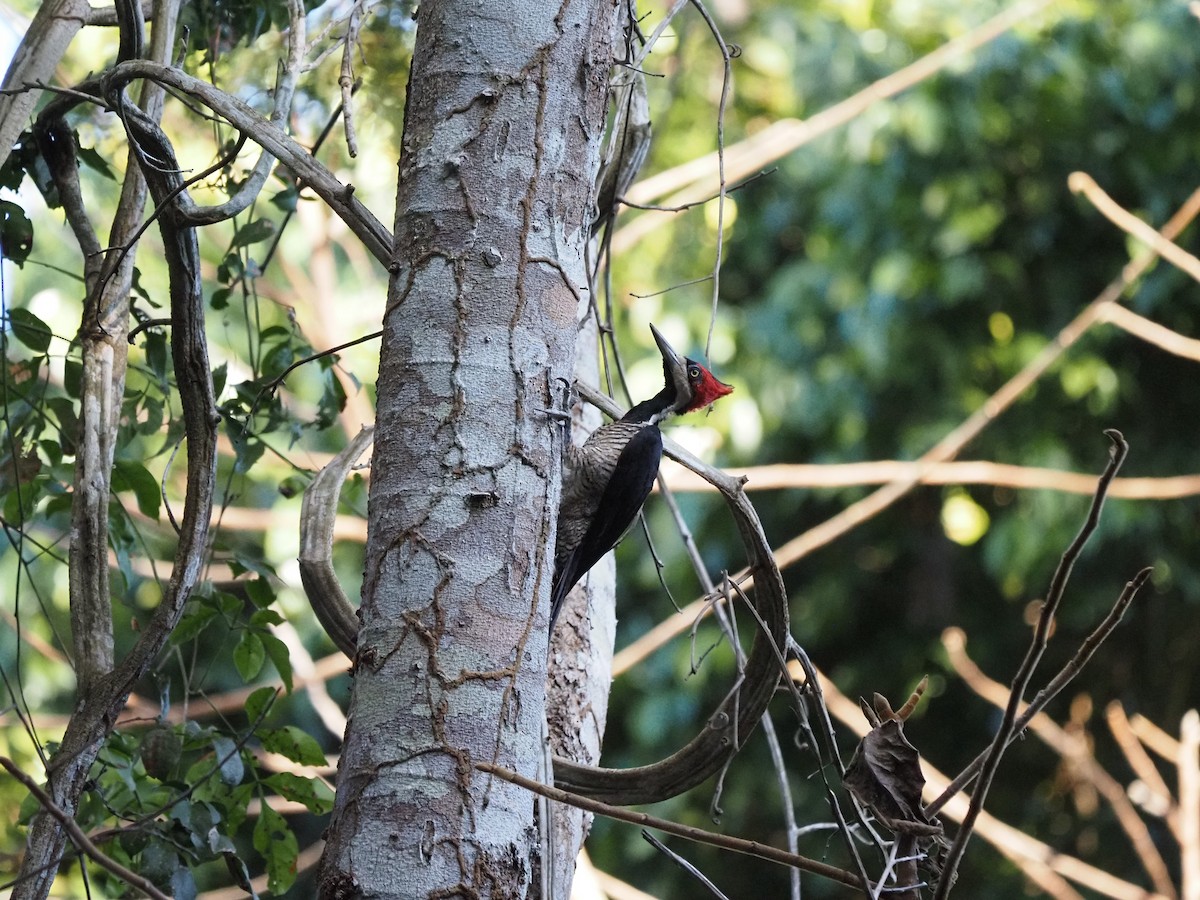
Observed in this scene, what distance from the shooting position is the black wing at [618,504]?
2285 millimetres

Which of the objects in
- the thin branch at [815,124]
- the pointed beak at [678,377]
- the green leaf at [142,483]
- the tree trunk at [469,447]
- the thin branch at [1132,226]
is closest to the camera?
the tree trunk at [469,447]

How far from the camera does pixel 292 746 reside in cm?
213

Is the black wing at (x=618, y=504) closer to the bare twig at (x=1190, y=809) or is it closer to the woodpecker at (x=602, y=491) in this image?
the woodpecker at (x=602, y=491)

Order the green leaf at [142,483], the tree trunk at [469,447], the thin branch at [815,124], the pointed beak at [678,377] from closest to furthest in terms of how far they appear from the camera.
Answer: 1. the tree trunk at [469,447]
2. the green leaf at [142,483]
3. the pointed beak at [678,377]
4. the thin branch at [815,124]

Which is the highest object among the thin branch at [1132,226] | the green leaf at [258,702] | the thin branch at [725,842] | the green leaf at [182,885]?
the thin branch at [1132,226]

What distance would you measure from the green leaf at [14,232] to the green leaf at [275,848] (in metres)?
1.05

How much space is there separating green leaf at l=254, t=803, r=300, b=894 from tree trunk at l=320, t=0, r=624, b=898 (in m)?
0.89

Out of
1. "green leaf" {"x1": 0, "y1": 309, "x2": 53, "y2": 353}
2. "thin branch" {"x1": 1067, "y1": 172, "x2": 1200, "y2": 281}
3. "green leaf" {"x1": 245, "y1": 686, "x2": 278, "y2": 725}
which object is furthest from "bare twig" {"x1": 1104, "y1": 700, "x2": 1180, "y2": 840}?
"green leaf" {"x1": 0, "y1": 309, "x2": 53, "y2": 353}

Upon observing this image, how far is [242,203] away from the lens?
167 centimetres

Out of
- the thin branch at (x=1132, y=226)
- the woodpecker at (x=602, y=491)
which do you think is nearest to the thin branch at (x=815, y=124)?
the thin branch at (x=1132, y=226)

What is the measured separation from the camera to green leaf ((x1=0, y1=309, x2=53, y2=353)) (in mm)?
2102

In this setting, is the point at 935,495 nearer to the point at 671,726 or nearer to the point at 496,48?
→ the point at 671,726

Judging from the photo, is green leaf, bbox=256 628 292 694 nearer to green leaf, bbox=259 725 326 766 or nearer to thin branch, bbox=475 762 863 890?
green leaf, bbox=259 725 326 766

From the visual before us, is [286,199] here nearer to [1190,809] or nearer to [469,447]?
[469,447]
